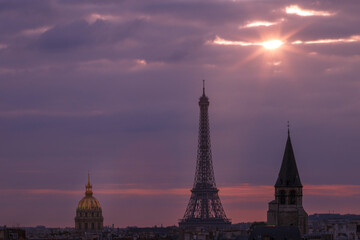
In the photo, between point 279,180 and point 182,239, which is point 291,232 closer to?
point 279,180

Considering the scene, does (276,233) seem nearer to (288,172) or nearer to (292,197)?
(292,197)

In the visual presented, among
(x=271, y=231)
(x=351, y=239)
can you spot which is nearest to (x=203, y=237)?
(x=351, y=239)

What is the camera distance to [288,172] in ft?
412

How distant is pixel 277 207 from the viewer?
12600cm

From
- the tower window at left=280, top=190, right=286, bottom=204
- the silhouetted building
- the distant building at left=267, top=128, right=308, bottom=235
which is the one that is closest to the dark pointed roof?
the distant building at left=267, top=128, right=308, bottom=235

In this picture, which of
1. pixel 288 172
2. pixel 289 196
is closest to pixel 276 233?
pixel 289 196

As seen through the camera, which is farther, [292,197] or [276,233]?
[292,197]

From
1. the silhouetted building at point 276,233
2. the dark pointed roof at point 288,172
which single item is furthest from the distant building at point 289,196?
the silhouetted building at point 276,233

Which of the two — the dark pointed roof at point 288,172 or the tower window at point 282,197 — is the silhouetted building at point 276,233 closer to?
the tower window at point 282,197

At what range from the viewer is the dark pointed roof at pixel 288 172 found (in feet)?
409

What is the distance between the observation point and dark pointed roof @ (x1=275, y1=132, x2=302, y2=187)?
409 ft

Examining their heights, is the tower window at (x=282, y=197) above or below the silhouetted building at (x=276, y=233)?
Result: above

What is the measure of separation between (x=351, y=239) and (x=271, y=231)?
36.3 meters

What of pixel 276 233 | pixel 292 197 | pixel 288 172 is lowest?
pixel 276 233
